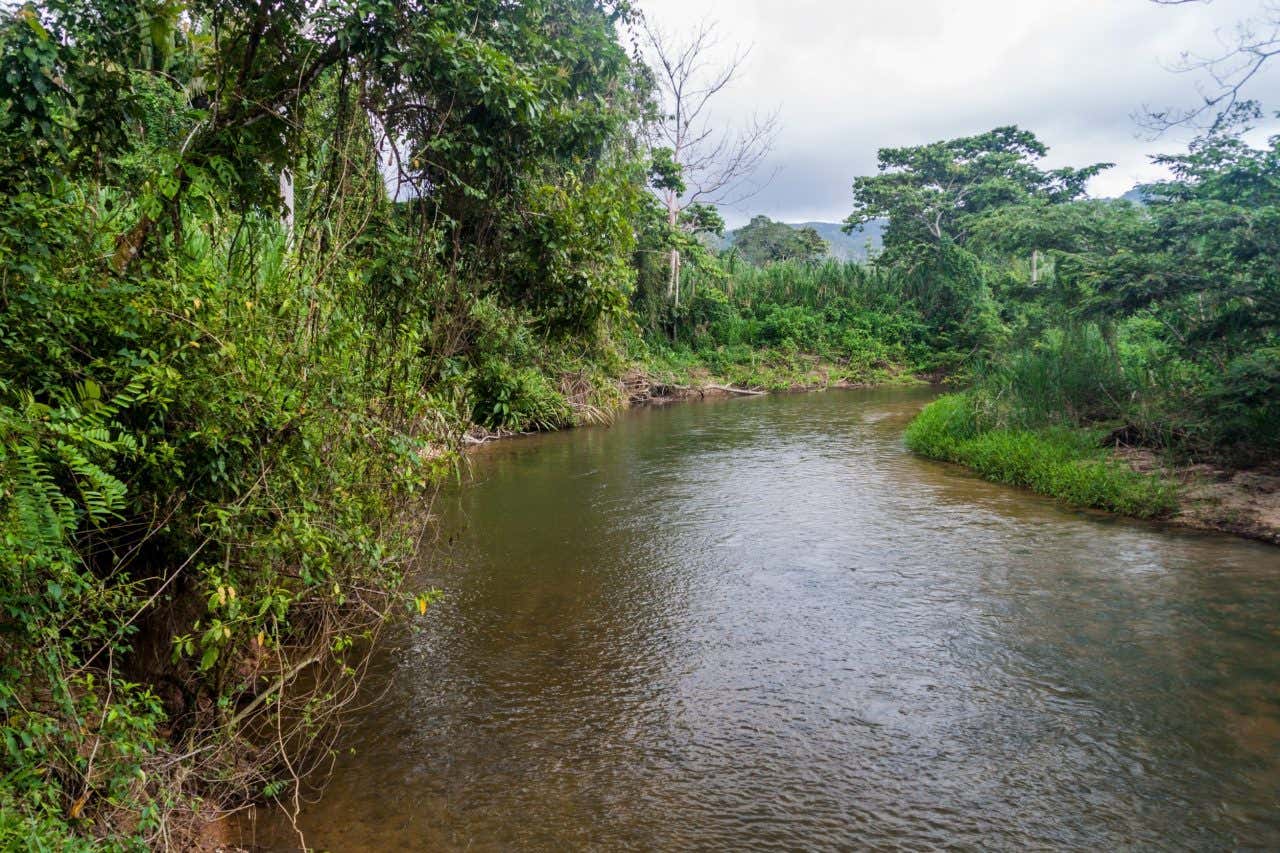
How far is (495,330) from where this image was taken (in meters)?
10.1

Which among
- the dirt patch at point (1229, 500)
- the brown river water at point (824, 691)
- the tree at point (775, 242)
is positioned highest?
the tree at point (775, 242)

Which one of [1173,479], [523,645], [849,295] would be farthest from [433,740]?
[849,295]

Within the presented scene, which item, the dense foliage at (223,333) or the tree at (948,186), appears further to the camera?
the tree at (948,186)

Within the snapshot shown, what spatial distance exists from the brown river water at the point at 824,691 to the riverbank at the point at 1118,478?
49 cm

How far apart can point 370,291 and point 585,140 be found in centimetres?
145

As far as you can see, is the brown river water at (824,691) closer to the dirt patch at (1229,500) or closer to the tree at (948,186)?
the dirt patch at (1229,500)

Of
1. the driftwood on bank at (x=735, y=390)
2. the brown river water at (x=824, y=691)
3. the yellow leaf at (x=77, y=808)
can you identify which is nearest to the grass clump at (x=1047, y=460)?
the brown river water at (x=824, y=691)

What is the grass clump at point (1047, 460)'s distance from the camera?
7.75m

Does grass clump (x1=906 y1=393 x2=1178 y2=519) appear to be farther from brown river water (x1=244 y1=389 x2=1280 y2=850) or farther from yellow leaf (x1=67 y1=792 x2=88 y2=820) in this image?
yellow leaf (x1=67 y1=792 x2=88 y2=820)

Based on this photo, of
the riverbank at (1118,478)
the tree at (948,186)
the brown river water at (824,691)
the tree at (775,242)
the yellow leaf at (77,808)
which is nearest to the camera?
the yellow leaf at (77,808)

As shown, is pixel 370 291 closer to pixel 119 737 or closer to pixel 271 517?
pixel 271 517

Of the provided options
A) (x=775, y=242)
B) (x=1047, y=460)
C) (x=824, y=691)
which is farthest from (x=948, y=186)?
(x=824, y=691)

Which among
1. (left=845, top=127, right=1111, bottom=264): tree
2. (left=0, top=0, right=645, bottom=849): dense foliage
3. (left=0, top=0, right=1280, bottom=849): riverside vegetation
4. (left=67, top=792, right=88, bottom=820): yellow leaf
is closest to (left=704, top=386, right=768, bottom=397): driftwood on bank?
(left=845, top=127, right=1111, bottom=264): tree

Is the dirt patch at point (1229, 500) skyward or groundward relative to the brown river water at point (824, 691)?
skyward
